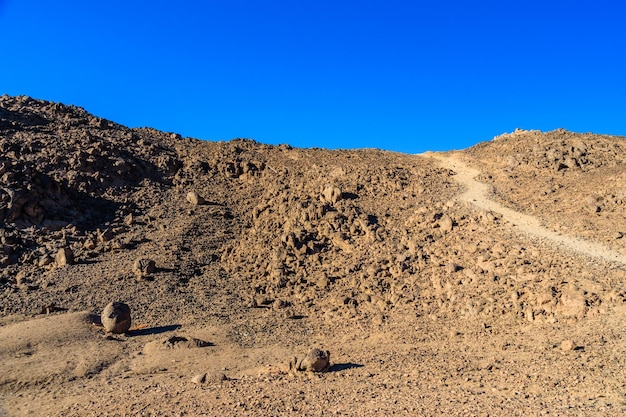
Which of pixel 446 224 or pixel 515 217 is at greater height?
pixel 515 217

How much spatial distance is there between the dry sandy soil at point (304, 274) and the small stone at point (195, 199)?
0.15 m

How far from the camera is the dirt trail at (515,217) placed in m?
14.5

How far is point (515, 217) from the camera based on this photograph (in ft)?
56.6

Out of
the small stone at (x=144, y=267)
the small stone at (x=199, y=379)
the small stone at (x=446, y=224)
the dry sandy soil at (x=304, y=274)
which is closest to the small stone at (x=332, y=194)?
the dry sandy soil at (x=304, y=274)

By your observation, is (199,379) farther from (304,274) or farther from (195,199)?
(195,199)

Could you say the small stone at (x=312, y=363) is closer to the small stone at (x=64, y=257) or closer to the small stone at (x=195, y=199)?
the small stone at (x=64, y=257)

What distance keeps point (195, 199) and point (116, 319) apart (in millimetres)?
8119

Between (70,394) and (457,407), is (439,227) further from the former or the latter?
(70,394)

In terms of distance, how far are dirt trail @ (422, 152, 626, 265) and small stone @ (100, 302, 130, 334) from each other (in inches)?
444

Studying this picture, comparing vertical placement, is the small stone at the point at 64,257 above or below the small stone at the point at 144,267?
above

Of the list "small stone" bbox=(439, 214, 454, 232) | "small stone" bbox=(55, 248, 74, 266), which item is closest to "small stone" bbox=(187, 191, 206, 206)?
"small stone" bbox=(55, 248, 74, 266)

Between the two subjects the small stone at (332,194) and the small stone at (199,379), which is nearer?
the small stone at (199,379)

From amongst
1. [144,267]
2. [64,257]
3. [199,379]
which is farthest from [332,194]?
[199,379]

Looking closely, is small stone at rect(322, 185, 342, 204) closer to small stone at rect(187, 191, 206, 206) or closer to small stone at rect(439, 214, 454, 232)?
small stone at rect(439, 214, 454, 232)
